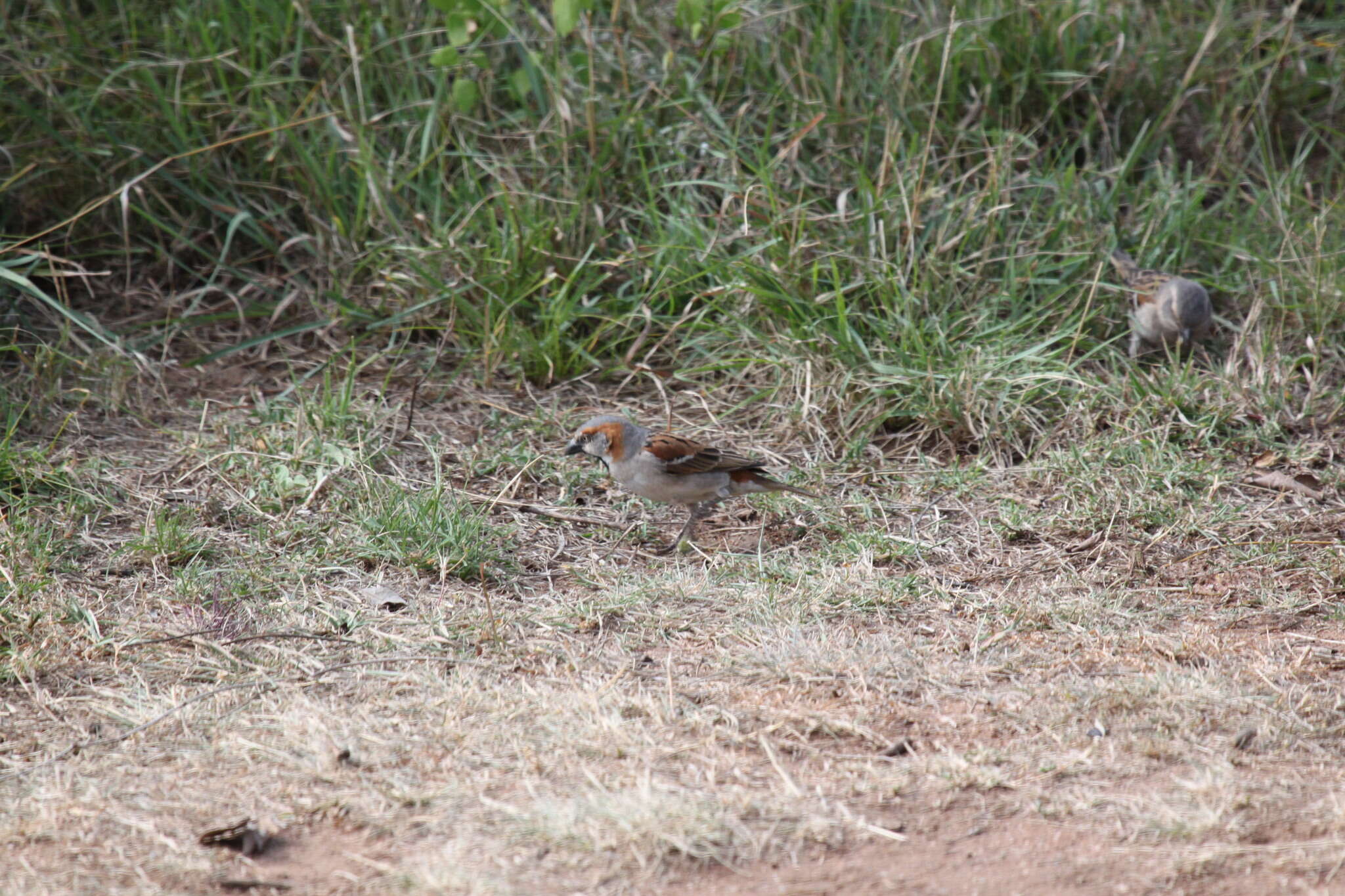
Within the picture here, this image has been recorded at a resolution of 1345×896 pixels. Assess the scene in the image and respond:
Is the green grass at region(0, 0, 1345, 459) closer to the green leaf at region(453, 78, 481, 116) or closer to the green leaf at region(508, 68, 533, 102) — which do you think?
the green leaf at region(508, 68, 533, 102)

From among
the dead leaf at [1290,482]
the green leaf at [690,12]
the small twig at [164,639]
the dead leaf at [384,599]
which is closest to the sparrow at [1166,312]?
the dead leaf at [1290,482]

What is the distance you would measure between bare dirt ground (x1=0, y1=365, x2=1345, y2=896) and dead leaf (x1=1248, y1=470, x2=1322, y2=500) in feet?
0.17

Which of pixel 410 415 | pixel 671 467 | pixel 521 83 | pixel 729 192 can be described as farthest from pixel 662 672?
pixel 521 83

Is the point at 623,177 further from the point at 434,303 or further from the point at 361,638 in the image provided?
the point at 361,638

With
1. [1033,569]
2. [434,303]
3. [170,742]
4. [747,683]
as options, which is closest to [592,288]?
[434,303]

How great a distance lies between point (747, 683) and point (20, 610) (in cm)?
245

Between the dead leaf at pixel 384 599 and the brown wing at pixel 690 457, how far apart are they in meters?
1.25

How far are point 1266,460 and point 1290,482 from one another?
0.22 m

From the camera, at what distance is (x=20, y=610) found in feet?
14.3

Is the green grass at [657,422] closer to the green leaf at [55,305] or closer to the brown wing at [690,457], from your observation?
the green leaf at [55,305]

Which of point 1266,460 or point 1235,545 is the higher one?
point 1235,545

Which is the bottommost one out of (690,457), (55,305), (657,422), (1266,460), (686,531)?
(657,422)

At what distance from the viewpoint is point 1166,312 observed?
6.48m

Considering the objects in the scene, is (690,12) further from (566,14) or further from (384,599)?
(384,599)
